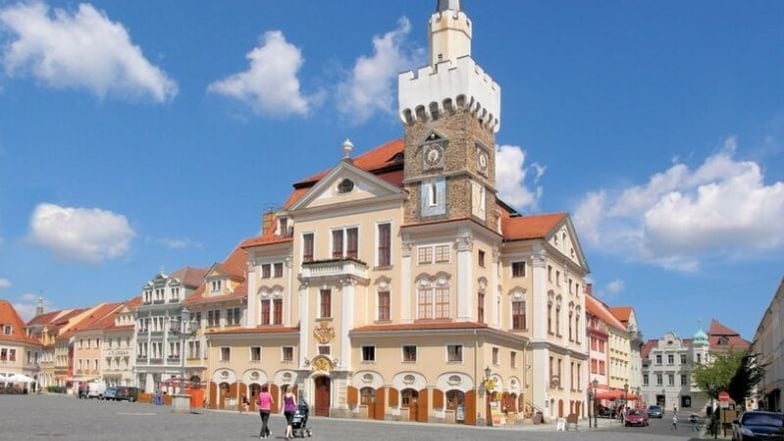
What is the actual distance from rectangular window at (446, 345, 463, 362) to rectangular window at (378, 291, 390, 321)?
627cm

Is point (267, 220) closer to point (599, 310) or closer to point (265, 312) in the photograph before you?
point (265, 312)

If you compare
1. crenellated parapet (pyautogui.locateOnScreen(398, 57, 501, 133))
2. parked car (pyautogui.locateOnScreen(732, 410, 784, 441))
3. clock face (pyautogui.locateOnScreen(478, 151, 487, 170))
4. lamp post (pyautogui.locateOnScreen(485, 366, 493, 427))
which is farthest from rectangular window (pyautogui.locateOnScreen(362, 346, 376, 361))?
parked car (pyautogui.locateOnScreen(732, 410, 784, 441))

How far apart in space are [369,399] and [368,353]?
8.97ft

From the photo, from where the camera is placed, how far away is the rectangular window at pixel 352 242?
187 ft

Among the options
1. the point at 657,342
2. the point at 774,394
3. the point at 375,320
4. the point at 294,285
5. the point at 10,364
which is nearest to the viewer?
the point at 375,320

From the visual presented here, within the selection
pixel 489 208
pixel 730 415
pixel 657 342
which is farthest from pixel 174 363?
pixel 657 342

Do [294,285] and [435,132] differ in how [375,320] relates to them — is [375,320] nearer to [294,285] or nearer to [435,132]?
[294,285]

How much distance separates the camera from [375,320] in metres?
55.1

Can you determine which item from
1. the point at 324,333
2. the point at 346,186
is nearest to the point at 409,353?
the point at 324,333

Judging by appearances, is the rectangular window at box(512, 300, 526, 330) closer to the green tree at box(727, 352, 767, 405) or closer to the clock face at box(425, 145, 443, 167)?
the clock face at box(425, 145, 443, 167)

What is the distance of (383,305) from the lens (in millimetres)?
55156

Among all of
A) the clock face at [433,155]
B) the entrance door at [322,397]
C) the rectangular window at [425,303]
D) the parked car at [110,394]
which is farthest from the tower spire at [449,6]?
the parked car at [110,394]

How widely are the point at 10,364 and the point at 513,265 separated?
8392 cm

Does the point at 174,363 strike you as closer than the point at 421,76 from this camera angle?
No
